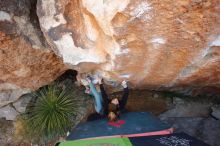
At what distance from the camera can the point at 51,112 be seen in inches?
253

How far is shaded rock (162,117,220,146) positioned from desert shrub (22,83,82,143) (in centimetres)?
175

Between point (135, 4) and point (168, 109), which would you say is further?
point (168, 109)

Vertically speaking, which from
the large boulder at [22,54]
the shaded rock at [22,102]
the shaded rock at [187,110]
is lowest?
the shaded rock at [187,110]

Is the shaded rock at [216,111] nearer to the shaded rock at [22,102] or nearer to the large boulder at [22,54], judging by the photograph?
the large boulder at [22,54]

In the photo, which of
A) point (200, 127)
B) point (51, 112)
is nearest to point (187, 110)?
point (200, 127)

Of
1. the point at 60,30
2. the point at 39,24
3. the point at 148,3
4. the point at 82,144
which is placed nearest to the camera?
the point at 148,3

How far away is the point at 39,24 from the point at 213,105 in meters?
3.42

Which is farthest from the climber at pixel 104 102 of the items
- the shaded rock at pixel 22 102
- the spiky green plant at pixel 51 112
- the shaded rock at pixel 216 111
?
the shaded rock at pixel 216 111

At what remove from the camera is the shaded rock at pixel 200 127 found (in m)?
6.42

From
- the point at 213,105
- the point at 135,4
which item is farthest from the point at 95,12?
the point at 213,105

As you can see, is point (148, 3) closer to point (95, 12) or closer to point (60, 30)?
point (95, 12)

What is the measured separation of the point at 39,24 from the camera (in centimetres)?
563

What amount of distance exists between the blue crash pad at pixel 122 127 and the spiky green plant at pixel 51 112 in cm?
94

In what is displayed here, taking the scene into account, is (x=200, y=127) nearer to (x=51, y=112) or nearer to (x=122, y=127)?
(x=122, y=127)
